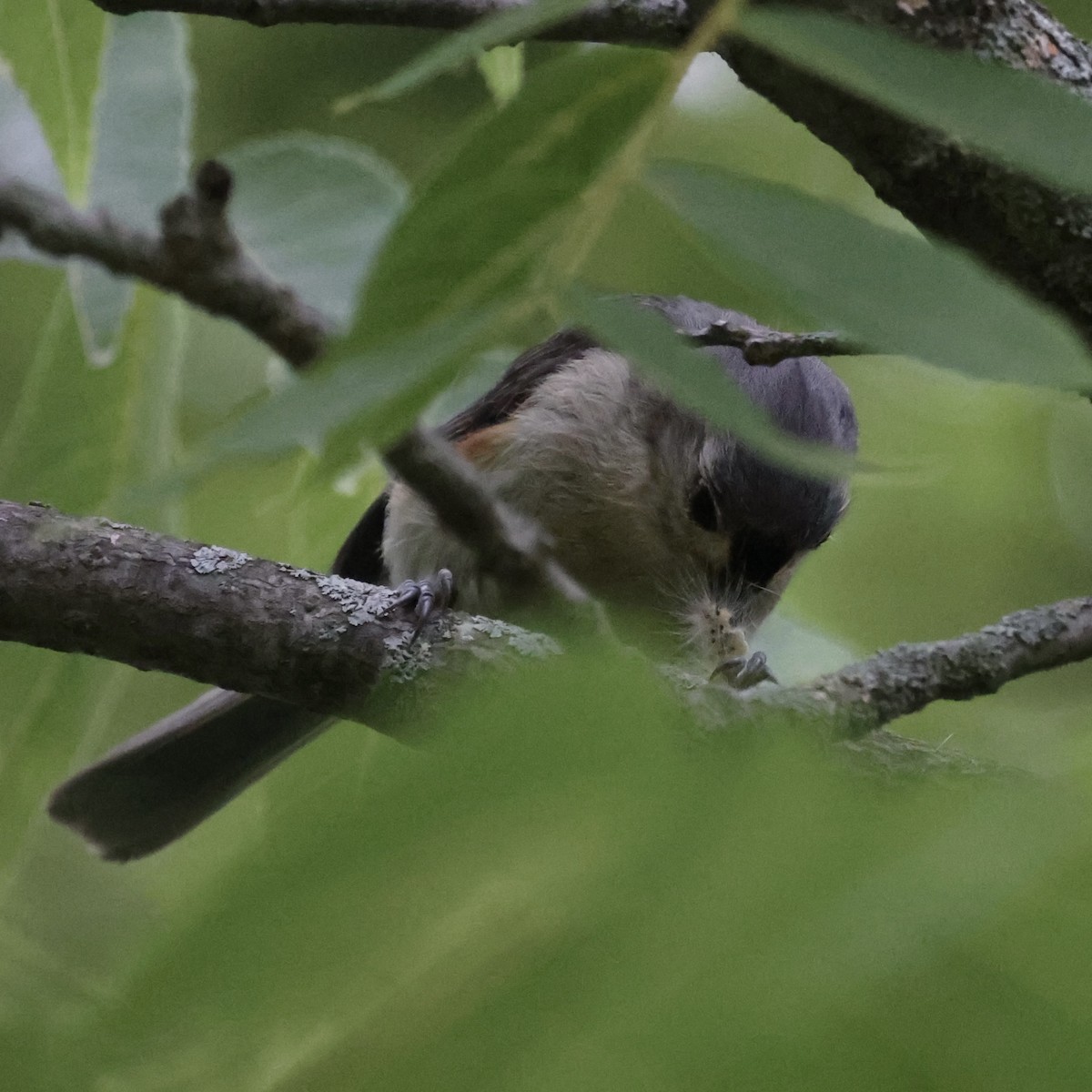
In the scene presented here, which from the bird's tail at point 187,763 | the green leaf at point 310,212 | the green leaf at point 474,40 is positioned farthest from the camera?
the bird's tail at point 187,763

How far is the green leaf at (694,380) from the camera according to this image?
56 cm

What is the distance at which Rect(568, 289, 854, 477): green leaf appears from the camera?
56cm

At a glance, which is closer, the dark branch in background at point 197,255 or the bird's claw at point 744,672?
the dark branch in background at point 197,255

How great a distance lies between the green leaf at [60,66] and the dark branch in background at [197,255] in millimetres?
512

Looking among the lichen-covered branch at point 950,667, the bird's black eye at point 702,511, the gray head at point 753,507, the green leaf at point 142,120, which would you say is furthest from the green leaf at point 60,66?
the bird's black eye at point 702,511

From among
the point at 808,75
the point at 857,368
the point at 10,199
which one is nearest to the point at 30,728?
the point at 10,199

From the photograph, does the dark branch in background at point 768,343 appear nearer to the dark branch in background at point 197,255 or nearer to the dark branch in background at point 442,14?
the dark branch in background at point 442,14

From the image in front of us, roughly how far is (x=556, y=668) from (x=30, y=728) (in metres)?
1.18

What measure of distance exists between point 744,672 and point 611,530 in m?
0.64

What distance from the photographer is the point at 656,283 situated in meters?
2.31

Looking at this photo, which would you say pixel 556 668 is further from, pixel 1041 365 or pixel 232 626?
pixel 232 626

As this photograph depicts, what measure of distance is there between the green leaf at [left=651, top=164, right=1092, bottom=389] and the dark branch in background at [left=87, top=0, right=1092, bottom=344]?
0.59m

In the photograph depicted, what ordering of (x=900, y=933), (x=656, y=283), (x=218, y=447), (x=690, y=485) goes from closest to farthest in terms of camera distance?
(x=900, y=933)
(x=218, y=447)
(x=656, y=283)
(x=690, y=485)

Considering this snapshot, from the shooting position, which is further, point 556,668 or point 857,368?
point 857,368
